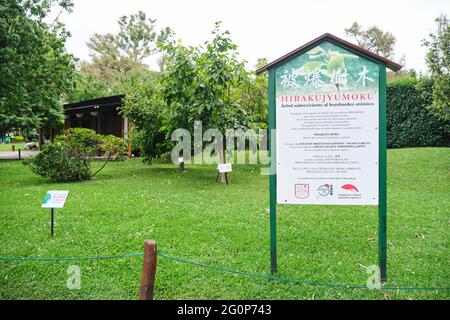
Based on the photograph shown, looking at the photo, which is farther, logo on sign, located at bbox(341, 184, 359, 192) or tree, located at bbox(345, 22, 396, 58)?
tree, located at bbox(345, 22, 396, 58)

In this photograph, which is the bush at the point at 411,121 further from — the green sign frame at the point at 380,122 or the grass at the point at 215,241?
the green sign frame at the point at 380,122

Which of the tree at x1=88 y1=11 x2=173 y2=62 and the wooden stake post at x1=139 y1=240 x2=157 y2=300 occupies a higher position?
the tree at x1=88 y1=11 x2=173 y2=62

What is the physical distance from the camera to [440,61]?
42.0 feet

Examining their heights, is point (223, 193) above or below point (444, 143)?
below

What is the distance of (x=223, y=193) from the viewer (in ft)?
32.8

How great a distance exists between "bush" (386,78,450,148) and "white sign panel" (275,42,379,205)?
16.9m

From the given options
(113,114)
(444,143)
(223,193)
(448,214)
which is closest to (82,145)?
(223,193)

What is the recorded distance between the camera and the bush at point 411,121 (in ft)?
64.0

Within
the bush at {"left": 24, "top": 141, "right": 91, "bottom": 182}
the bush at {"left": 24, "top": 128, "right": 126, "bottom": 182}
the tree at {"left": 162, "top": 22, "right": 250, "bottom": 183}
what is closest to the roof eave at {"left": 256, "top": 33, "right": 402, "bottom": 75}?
the tree at {"left": 162, "top": 22, "right": 250, "bottom": 183}

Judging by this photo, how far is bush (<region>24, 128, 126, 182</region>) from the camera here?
1255 centimetres

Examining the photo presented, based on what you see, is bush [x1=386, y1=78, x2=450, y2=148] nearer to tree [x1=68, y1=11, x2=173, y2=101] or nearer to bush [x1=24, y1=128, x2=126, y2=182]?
bush [x1=24, y1=128, x2=126, y2=182]

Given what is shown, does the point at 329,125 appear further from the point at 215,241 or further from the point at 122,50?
the point at 122,50

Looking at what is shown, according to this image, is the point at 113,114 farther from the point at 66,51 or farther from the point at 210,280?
the point at 210,280

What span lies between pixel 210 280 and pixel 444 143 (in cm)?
1870
